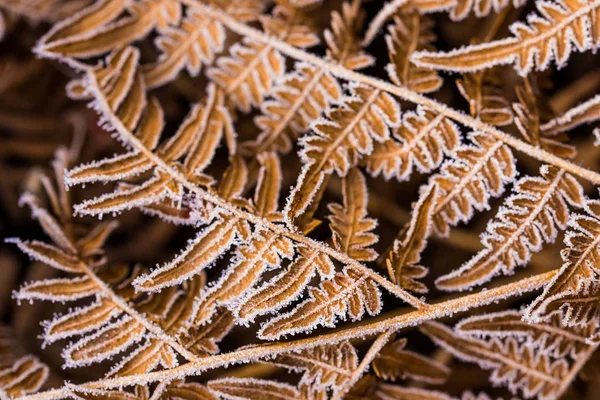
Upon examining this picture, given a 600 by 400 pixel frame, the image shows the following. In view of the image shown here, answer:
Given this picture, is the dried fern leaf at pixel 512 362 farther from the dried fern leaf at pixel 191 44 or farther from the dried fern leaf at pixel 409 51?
the dried fern leaf at pixel 191 44

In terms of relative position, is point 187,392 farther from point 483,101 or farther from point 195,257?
point 483,101

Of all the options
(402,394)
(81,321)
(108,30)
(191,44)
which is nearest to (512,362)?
(402,394)

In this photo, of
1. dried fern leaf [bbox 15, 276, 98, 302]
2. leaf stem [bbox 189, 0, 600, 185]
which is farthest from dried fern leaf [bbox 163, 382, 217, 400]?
leaf stem [bbox 189, 0, 600, 185]

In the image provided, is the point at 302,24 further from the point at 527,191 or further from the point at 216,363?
the point at 216,363

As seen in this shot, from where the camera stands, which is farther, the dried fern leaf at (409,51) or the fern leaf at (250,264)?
the dried fern leaf at (409,51)

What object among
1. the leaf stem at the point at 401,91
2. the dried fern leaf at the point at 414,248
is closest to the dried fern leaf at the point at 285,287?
the dried fern leaf at the point at 414,248

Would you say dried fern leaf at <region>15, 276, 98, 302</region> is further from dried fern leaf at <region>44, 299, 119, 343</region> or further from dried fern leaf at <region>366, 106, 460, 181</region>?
dried fern leaf at <region>366, 106, 460, 181</region>
